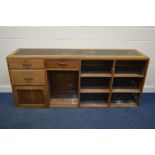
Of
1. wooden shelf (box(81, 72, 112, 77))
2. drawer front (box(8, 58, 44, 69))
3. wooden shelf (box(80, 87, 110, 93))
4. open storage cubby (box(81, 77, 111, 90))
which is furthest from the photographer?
open storage cubby (box(81, 77, 111, 90))

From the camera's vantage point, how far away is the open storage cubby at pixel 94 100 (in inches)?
85.4

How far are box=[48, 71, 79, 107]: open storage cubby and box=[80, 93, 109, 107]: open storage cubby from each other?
113 mm

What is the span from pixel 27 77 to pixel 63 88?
0.63 m

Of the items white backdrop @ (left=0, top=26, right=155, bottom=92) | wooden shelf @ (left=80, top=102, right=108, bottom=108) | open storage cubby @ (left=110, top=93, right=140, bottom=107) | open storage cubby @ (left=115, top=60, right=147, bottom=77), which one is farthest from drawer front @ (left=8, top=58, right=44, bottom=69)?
open storage cubby @ (left=110, top=93, right=140, bottom=107)

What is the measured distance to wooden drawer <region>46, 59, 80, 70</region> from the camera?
5.99ft

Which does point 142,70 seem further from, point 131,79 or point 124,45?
point 124,45

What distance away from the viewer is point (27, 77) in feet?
6.21

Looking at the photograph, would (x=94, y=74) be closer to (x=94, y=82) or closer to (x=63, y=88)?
(x=94, y=82)

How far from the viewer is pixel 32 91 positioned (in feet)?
6.62

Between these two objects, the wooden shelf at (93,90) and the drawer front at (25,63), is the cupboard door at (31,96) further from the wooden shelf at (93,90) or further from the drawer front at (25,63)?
the wooden shelf at (93,90)

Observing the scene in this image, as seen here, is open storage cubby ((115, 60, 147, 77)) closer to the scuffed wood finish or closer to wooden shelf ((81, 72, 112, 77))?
the scuffed wood finish

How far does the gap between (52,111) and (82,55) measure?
0.90 m
